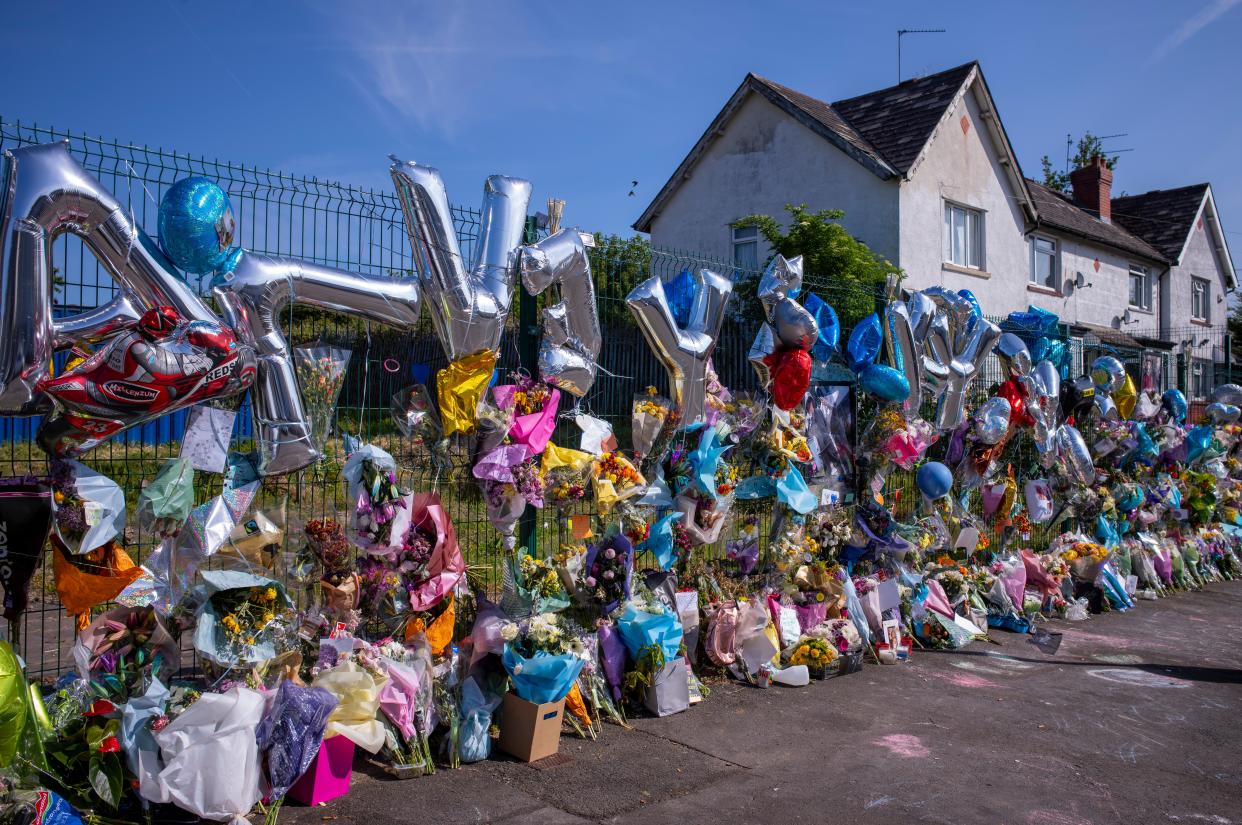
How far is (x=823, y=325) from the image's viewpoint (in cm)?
726

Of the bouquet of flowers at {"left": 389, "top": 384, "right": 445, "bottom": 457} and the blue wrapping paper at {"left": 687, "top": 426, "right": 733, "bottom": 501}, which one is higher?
the bouquet of flowers at {"left": 389, "top": 384, "right": 445, "bottom": 457}

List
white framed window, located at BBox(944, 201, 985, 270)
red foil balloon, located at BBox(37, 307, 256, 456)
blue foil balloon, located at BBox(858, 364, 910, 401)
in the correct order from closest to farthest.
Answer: red foil balloon, located at BBox(37, 307, 256, 456) < blue foil balloon, located at BBox(858, 364, 910, 401) < white framed window, located at BBox(944, 201, 985, 270)

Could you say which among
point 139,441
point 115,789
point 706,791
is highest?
point 139,441

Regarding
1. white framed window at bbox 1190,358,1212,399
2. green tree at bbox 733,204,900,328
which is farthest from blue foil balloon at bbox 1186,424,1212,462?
white framed window at bbox 1190,358,1212,399

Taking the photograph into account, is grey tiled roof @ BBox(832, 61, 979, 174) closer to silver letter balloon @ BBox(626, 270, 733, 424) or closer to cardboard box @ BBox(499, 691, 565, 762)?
silver letter balloon @ BBox(626, 270, 733, 424)

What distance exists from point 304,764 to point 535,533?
2.01m

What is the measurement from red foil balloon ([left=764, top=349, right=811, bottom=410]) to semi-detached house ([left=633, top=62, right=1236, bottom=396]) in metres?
9.09

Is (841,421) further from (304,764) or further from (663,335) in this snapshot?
(304,764)

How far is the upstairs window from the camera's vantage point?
20500mm

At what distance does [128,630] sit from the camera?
4207 mm

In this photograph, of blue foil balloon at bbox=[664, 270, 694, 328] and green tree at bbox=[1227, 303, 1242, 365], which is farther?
green tree at bbox=[1227, 303, 1242, 365]

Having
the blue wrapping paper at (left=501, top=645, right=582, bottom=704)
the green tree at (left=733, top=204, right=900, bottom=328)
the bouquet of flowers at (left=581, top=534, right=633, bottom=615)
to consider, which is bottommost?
the blue wrapping paper at (left=501, top=645, right=582, bottom=704)

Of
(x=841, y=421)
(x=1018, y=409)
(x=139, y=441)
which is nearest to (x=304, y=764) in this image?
(x=139, y=441)

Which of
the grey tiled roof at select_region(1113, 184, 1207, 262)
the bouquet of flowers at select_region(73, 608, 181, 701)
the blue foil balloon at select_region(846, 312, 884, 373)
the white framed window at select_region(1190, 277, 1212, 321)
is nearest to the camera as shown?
the bouquet of flowers at select_region(73, 608, 181, 701)
